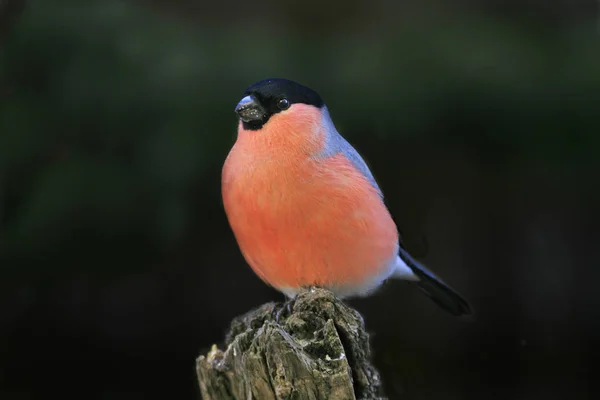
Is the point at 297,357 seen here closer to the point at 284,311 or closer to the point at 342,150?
the point at 284,311

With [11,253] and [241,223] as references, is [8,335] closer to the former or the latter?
[11,253]

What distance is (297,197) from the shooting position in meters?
1.00

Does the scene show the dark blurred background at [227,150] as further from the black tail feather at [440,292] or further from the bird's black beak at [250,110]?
the bird's black beak at [250,110]

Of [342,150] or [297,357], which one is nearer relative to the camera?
[297,357]

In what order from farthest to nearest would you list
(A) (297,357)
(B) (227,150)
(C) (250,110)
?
(B) (227,150) → (C) (250,110) → (A) (297,357)

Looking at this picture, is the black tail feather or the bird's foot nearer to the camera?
the bird's foot

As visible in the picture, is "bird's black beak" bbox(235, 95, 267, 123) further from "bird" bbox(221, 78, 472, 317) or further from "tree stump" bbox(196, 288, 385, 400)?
"tree stump" bbox(196, 288, 385, 400)

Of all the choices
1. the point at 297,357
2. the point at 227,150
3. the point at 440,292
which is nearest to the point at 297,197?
the point at 297,357

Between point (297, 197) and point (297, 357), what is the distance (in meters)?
0.27

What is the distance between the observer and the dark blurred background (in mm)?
1294

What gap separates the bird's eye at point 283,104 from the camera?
3.34 ft

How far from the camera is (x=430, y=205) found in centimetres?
151

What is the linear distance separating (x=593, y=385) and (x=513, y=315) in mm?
Result: 238

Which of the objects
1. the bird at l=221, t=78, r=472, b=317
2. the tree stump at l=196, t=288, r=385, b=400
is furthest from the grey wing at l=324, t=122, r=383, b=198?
the tree stump at l=196, t=288, r=385, b=400
